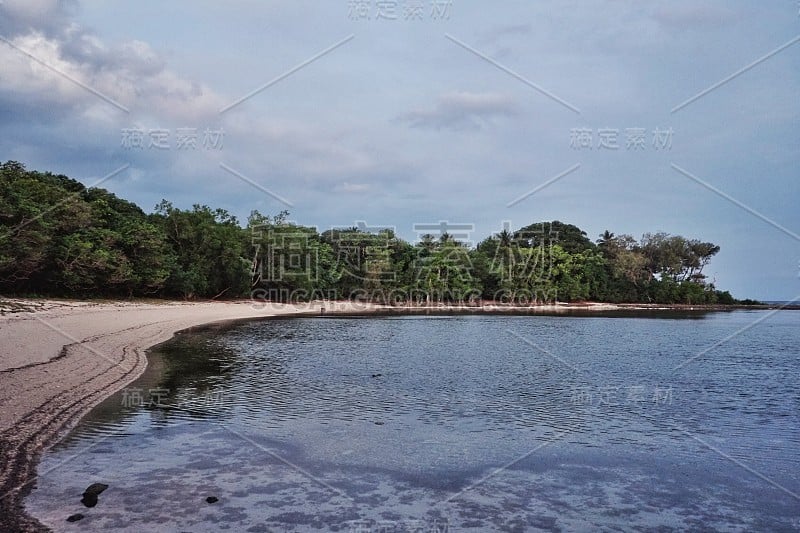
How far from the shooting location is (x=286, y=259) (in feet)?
188

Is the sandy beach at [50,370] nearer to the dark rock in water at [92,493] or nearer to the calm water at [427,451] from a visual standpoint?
the calm water at [427,451]

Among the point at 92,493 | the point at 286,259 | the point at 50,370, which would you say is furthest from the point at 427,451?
the point at 286,259

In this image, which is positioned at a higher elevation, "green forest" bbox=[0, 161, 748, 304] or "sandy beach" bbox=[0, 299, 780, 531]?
"green forest" bbox=[0, 161, 748, 304]

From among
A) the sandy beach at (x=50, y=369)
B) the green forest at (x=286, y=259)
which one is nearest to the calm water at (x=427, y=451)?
the sandy beach at (x=50, y=369)

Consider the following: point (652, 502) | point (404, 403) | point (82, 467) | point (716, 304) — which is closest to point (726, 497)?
point (652, 502)

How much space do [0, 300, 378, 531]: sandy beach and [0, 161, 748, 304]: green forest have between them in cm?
700

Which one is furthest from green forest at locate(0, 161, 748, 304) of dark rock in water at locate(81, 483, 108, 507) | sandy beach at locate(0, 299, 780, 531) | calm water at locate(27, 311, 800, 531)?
dark rock in water at locate(81, 483, 108, 507)

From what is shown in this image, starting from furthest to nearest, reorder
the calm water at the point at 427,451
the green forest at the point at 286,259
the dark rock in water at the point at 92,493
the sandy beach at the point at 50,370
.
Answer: the green forest at the point at 286,259 < the sandy beach at the point at 50,370 < the calm water at the point at 427,451 < the dark rock in water at the point at 92,493

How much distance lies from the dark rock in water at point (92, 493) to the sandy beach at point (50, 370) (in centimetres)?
64

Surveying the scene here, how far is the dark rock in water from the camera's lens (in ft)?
21.8

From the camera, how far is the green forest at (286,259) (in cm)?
3472

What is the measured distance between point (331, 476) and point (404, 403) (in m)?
5.61

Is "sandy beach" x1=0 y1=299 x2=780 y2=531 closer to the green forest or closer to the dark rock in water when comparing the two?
the dark rock in water

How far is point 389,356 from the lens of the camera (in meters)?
22.8
